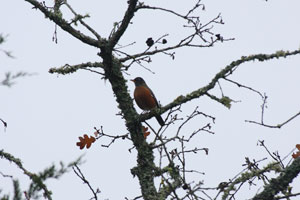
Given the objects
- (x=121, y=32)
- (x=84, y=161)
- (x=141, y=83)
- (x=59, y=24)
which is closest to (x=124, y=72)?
(x=121, y=32)

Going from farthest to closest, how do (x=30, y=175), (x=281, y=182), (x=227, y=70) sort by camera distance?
(x=227, y=70) < (x=281, y=182) < (x=30, y=175)

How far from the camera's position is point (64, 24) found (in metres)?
5.00

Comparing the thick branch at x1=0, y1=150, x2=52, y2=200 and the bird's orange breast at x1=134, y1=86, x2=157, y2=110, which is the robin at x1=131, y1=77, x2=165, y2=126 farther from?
the thick branch at x1=0, y1=150, x2=52, y2=200

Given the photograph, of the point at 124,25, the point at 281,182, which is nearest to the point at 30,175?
the point at 124,25

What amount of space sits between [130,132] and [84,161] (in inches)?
59.2

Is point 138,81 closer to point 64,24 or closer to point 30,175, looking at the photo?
point 64,24

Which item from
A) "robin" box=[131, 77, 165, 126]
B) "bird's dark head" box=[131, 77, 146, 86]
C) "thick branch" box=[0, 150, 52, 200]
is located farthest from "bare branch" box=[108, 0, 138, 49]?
"bird's dark head" box=[131, 77, 146, 86]

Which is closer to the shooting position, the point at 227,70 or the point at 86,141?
the point at 227,70

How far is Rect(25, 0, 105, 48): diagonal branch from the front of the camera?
16.1 feet

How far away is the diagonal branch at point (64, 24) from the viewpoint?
4910mm

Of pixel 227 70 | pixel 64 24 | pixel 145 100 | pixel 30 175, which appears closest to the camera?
pixel 30 175

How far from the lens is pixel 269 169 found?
4.51 meters

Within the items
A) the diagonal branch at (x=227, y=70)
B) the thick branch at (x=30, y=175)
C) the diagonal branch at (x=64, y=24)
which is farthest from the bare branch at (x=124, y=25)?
the thick branch at (x=30, y=175)

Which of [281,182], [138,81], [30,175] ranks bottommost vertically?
[281,182]
